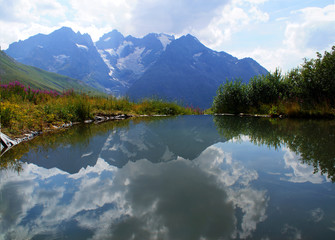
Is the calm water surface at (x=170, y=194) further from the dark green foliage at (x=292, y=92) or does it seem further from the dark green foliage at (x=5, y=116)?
the dark green foliage at (x=292, y=92)

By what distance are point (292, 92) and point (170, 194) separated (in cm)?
1217

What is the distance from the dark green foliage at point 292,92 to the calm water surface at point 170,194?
24.7 feet

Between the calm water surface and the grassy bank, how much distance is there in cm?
240

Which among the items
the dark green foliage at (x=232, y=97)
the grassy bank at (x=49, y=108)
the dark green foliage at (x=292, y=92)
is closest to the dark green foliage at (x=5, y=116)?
the grassy bank at (x=49, y=108)

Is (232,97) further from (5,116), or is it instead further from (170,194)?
(170,194)

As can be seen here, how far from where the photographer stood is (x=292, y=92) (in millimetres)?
11945

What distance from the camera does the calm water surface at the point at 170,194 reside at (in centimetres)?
151

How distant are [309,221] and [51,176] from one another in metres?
2.66

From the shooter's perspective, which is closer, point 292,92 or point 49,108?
point 49,108

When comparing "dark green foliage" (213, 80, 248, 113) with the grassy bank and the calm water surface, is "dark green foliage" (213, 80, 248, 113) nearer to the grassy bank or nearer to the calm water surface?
the grassy bank

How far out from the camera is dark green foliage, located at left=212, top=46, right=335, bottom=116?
399 inches

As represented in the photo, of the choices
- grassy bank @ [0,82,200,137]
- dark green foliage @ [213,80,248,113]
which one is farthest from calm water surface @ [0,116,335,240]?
dark green foliage @ [213,80,248,113]

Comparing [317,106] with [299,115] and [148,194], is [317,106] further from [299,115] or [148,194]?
[148,194]

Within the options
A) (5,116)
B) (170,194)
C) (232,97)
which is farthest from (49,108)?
(232,97)
